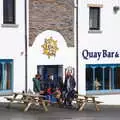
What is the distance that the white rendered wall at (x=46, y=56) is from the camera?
33.6m

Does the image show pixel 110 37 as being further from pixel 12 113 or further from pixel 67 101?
pixel 12 113

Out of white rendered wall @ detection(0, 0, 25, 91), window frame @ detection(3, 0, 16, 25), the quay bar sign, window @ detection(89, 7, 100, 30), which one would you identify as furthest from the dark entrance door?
window @ detection(89, 7, 100, 30)

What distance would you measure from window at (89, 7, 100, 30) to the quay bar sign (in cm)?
156

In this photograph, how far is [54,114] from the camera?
26359 millimetres

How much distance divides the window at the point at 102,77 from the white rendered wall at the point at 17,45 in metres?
5.26

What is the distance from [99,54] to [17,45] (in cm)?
637

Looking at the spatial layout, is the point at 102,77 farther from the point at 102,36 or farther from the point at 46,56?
the point at 46,56

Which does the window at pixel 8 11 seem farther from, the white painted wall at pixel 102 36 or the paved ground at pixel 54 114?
the paved ground at pixel 54 114

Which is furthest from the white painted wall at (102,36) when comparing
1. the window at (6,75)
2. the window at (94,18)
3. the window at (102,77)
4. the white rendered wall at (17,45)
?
the window at (6,75)

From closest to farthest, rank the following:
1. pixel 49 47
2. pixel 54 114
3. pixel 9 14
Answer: pixel 54 114
pixel 9 14
pixel 49 47

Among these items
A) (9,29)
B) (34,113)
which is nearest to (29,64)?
(9,29)

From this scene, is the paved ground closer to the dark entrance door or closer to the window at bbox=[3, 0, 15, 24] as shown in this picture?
the dark entrance door

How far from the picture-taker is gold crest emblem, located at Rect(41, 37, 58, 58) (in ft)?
112

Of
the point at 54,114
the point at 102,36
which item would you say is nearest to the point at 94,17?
the point at 102,36
